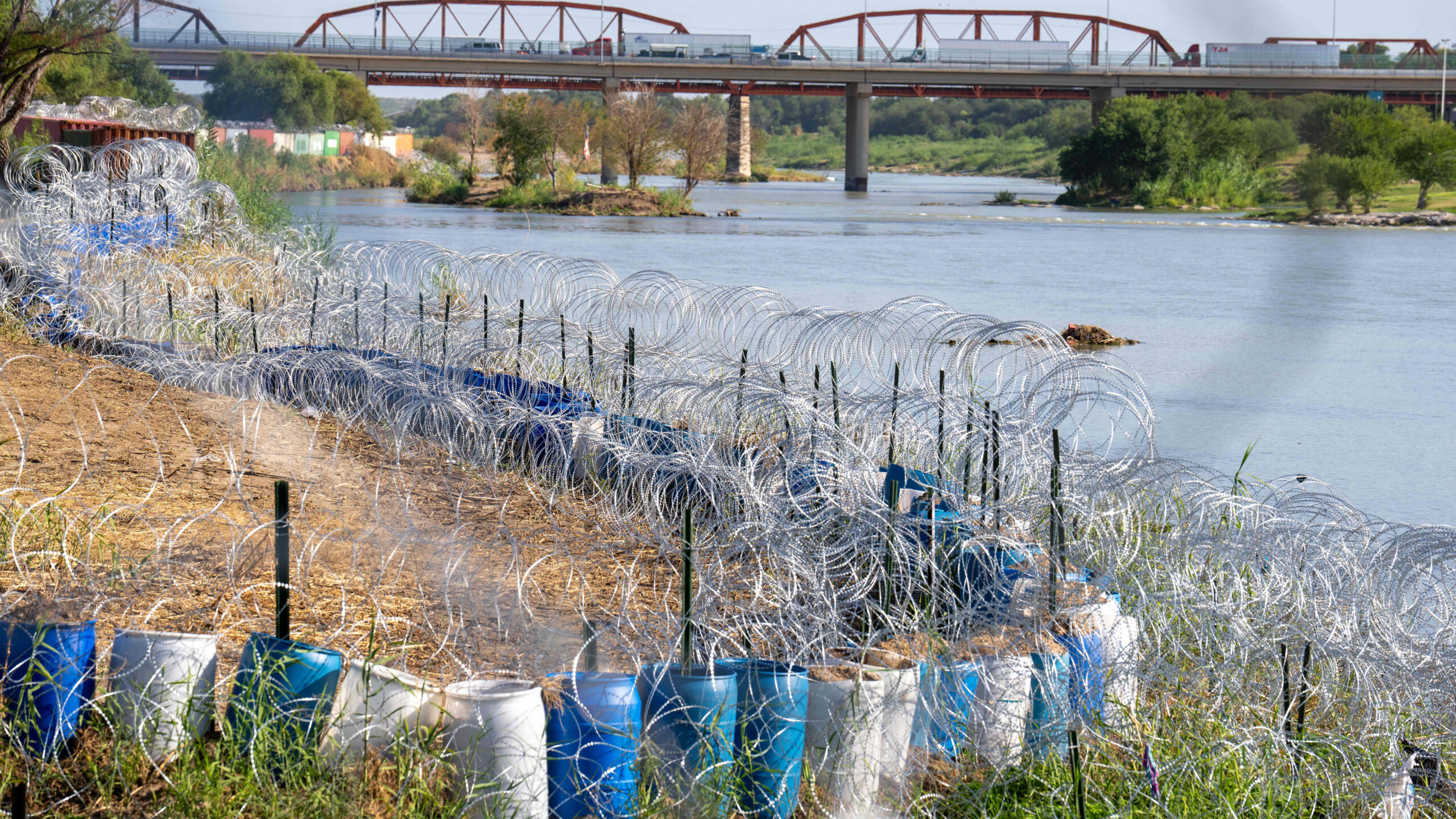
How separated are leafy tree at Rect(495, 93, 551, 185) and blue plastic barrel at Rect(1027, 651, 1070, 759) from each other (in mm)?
65940

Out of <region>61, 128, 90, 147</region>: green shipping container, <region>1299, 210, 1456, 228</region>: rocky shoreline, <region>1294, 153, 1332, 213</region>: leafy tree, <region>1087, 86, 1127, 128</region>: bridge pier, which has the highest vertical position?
<region>1087, 86, 1127, 128</region>: bridge pier

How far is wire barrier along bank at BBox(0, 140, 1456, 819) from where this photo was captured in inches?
199

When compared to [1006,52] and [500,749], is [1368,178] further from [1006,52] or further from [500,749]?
[500,749]

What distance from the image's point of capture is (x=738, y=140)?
121562 mm

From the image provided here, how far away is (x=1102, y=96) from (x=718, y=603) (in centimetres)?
9570

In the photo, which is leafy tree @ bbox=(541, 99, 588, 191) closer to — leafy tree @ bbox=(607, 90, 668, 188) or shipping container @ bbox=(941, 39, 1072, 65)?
leafy tree @ bbox=(607, 90, 668, 188)

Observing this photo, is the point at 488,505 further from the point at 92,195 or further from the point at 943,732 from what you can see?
the point at 92,195

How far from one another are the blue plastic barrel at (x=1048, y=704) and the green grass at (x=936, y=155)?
450 ft

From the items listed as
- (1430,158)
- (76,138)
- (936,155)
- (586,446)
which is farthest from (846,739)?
(936,155)

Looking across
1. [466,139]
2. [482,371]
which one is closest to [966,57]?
[466,139]

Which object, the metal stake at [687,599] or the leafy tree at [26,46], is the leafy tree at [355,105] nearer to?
the leafy tree at [26,46]

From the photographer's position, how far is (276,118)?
9931cm

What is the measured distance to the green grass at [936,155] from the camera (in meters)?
154

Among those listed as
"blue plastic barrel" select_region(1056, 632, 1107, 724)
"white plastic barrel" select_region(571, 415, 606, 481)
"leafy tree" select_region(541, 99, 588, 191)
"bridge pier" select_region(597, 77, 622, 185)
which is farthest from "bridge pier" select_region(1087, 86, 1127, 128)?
"blue plastic barrel" select_region(1056, 632, 1107, 724)
